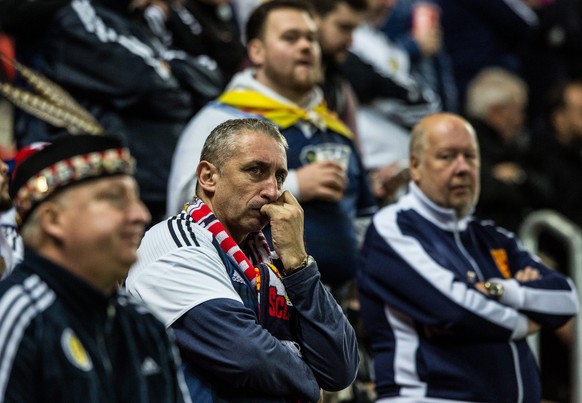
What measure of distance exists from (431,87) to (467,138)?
124 inches

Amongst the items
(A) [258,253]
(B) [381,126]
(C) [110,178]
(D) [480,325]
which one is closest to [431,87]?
(B) [381,126]

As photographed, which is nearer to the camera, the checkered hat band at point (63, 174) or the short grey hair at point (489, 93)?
the checkered hat band at point (63, 174)

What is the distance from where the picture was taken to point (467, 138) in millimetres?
5539

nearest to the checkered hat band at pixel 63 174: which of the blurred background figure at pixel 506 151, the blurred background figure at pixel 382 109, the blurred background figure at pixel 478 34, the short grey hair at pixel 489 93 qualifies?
the blurred background figure at pixel 382 109

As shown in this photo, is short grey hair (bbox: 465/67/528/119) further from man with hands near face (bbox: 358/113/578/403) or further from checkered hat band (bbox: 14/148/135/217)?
checkered hat band (bbox: 14/148/135/217)

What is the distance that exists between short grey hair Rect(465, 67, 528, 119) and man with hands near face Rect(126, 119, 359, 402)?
4327 millimetres

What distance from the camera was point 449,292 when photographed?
507 cm

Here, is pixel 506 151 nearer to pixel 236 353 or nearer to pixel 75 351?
pixel 236 353

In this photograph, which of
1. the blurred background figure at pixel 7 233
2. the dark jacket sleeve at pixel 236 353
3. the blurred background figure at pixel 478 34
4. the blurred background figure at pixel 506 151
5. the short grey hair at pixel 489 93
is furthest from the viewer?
the blurred background figure at pixel 478 34

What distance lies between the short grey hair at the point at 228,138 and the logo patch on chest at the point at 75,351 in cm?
122

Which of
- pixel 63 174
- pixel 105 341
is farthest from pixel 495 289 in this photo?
pixel 63 174

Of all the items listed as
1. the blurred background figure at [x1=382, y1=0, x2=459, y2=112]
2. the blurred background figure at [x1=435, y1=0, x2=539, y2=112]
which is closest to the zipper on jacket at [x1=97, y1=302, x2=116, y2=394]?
the blurred background figure at [x1=382, y1=0, x2=459, y2=112]

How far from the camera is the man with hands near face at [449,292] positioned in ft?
16.7

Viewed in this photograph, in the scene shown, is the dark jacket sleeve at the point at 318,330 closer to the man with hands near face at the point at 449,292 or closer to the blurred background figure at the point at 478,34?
the man with hands near face at the point at 449,292
